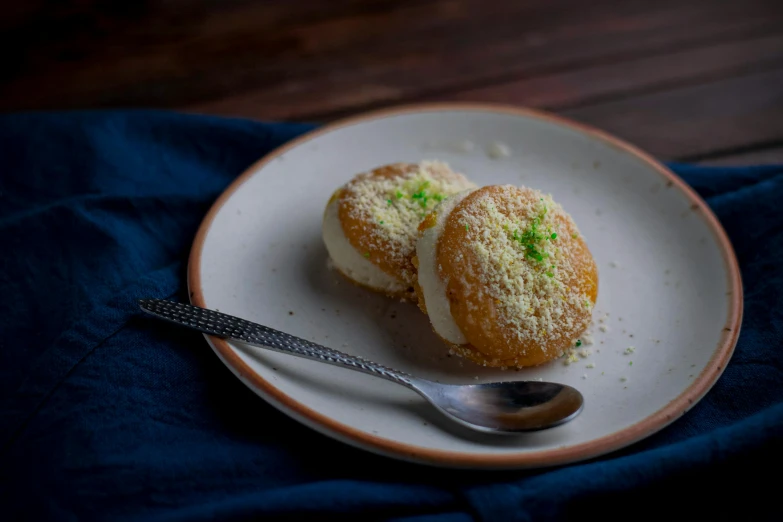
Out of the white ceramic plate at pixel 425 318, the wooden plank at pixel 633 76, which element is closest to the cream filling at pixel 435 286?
the white ceramic plate at pixel 425 318

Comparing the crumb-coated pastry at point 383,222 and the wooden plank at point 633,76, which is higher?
the wooden plank at point 633,76

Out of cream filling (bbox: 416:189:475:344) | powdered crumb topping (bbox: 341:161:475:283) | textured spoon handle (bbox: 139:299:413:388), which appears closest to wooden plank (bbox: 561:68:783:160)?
powdered crumb topping (bbox: 341:161:475:283)

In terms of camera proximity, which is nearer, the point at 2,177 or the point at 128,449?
the point at 128,449

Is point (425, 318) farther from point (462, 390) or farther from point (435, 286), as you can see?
point (462, 390)

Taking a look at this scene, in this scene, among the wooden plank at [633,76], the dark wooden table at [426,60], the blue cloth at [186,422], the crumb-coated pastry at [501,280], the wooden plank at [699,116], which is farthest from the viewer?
the wooden plank at [633,76]

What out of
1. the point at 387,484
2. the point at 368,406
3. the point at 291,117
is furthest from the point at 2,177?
the point at 387,484

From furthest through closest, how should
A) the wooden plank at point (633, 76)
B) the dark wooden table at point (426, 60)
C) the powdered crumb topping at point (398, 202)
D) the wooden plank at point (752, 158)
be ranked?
the wooden plank at point (633, 76), the dark wooden table at point (426, 60), the wooden plank at point (752, 158), the powdered crumb topping at point (398, 202)

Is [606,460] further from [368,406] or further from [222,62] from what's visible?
[222,62]

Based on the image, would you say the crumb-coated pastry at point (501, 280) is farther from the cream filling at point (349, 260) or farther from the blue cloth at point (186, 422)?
the blue cloth at point (186, 422)
